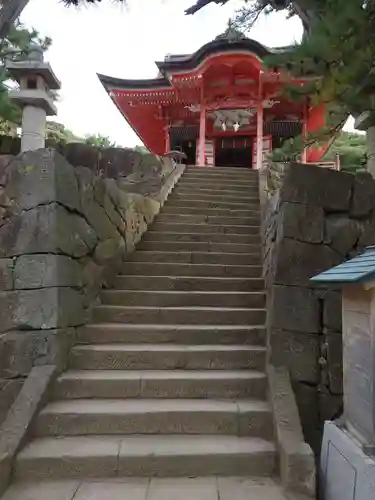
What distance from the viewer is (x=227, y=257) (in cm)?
584

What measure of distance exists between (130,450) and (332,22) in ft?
11.9

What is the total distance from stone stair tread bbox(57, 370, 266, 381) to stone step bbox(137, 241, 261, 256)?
254 cm

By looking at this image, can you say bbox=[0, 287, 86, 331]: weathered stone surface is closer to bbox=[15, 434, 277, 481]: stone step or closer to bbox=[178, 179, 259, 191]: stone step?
bbox=[15, 434, 277, 481]: stone step

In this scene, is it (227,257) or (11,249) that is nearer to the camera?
(11,249)

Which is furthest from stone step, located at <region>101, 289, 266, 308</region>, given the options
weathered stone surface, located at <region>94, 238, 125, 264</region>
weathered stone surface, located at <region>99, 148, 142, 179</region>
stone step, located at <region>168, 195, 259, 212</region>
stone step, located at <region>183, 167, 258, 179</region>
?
stone step, located at <region>183, 167, 258, 179</region>

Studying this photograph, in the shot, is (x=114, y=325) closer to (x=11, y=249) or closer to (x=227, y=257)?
(x=11, y=249)

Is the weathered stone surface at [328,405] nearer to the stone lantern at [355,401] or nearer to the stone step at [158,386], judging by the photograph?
the stone step at [158,386]

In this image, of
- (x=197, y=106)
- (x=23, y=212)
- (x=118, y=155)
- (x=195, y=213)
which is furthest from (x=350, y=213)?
(x=197, y=106)

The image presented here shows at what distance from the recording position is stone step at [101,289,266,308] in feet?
15.8

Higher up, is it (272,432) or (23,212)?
(23,212)

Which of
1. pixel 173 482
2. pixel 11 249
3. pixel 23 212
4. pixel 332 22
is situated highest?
pixel 332 22

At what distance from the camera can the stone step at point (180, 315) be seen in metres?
4.46

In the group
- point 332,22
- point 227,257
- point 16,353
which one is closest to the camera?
point 332,22

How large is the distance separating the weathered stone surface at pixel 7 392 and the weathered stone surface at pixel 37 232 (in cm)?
114
